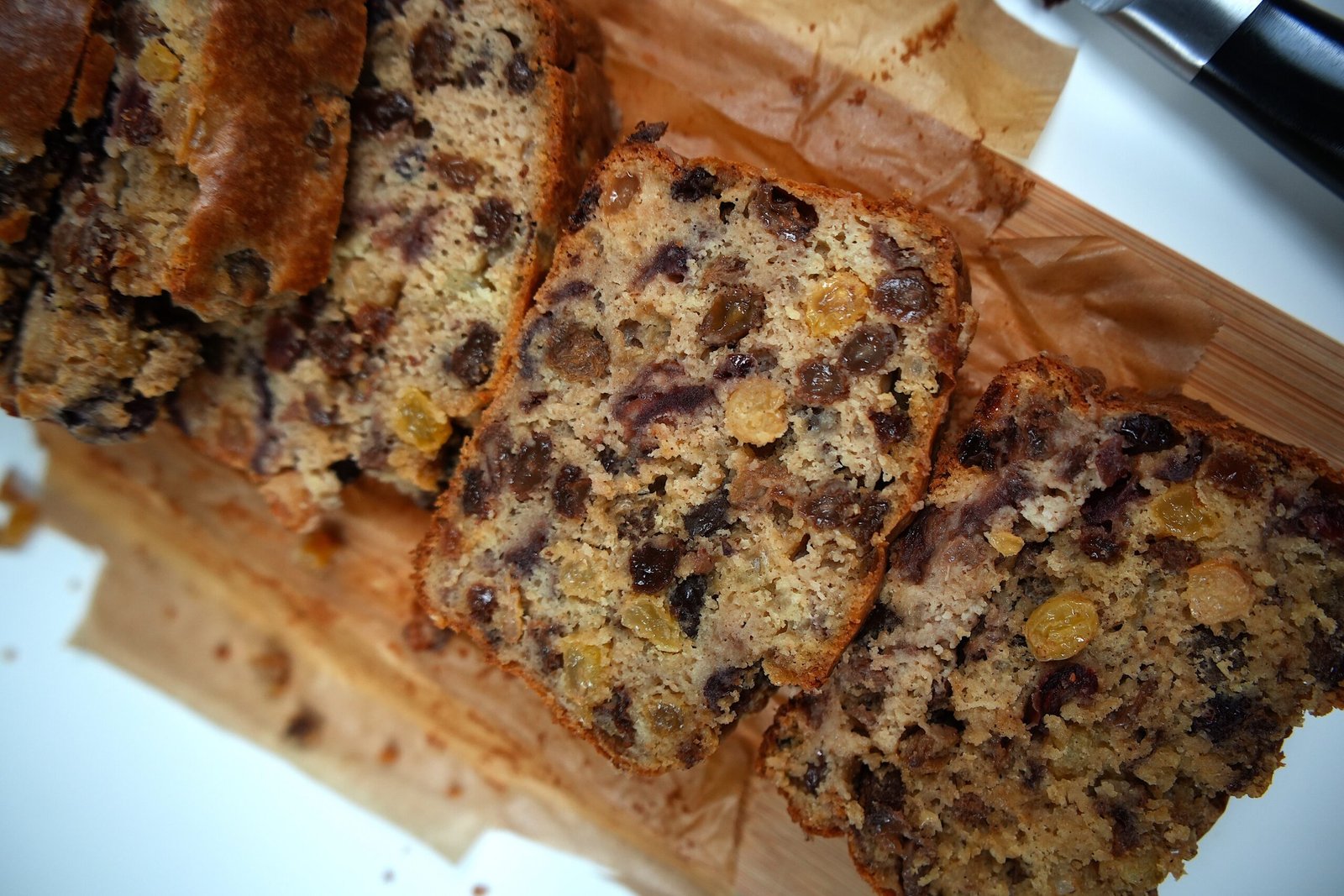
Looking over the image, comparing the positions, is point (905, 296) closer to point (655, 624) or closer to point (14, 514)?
point (655, 624)

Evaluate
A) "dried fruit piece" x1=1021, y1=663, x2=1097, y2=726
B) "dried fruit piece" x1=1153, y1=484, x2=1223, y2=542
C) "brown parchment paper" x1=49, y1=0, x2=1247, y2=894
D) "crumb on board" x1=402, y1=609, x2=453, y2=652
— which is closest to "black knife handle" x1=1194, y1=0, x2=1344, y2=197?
"brown parchment paper" x1=49, y1=0, x2=1247, y2=894

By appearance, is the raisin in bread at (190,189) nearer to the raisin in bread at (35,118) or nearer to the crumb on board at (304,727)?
the raisin in bread at (35,118)

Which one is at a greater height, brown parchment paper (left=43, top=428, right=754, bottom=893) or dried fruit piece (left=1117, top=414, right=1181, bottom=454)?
dried fruit piece (left=1117, top=414, right=1181, bottom=454)

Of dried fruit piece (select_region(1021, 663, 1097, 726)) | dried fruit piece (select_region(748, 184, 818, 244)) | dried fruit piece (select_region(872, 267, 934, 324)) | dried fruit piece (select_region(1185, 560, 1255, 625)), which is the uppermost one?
dried fruit piece (select_region(748, 184, 818, 244))

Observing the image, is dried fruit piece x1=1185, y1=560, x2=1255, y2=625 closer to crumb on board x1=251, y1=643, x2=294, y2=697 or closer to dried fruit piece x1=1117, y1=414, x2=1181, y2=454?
dried fruit piece x1=1117, y1=414, x2=1181, y2=454

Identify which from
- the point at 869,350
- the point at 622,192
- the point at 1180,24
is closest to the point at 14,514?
the point at 622,192

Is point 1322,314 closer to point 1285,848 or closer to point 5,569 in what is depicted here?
point 1285,848
